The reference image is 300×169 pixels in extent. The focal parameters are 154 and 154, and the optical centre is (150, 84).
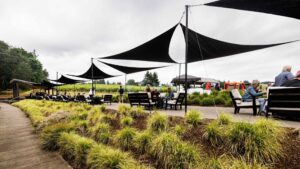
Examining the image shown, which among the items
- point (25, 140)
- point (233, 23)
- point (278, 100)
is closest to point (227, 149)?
point (278, 100)

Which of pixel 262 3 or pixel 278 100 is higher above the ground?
pixel 262 3

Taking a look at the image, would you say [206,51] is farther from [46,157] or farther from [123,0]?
[46,157]

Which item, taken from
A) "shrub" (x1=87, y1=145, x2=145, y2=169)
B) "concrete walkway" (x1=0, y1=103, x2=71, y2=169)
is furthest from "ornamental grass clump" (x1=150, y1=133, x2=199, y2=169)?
"concrete walkway" (x1=0, y1=103, x2=71, y2=169)

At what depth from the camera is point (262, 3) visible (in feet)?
9.43

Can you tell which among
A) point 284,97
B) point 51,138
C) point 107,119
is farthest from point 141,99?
point 284,97

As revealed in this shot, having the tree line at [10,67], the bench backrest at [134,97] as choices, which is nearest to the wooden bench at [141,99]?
the bench backrest at [134,97]

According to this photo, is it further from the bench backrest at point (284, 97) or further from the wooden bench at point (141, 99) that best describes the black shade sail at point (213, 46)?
the wooden bench at point (141, 99)

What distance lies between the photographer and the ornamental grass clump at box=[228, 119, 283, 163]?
2045 millimetres

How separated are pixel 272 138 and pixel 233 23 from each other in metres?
4.27

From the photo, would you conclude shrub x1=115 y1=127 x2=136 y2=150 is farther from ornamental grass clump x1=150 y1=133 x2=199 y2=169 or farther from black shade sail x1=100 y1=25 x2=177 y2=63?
black shade sail x1=100 y1=25 x2=177 y2=63

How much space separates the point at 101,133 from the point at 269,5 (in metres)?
4.58

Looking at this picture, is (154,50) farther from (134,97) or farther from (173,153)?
(173,153)

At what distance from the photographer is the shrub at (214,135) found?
2.59m

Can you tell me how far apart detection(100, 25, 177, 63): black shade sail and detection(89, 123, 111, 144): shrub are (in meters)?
2.97
